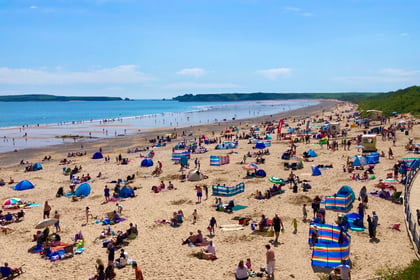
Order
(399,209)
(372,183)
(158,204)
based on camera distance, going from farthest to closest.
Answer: (372,183), (158,204), (399,209)

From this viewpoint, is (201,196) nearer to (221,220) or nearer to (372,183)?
(221,220)

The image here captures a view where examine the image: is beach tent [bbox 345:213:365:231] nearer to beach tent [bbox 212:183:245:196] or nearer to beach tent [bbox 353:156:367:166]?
beach tent [bbox 212:183:245:196]

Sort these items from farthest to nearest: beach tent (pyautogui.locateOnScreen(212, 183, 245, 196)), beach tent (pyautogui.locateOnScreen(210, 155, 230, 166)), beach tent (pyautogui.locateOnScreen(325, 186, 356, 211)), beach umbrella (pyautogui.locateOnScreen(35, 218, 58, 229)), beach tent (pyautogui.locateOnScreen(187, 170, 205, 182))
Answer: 1. beach tent (pyautogui.locateOnScreen(210, 155, 230, 166))
2. beach tent (pyautogui.locateOnScreen(187, 170, 205, 182))
3. beach tent (pyautogui.locateOnScreen(212, 183, 245, 196))
4. beach tent (pyautogui.locateOnScreen(325, 186, 356, 211))
5. beach umbrella (pyautogui.locateOnScreen(35, 218, 58, 229))

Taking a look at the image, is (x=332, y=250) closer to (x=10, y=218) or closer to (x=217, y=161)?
(x=10, y=218)

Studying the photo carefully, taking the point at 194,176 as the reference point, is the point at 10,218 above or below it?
below

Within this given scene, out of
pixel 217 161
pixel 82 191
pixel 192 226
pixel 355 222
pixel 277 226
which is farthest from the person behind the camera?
pixel 217 161

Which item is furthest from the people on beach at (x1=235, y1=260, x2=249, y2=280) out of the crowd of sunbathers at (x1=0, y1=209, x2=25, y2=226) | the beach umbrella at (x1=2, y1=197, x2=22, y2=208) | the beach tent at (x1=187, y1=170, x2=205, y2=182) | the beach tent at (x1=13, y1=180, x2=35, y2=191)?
the beach tent at (x1=13, y1=180, x2=35, y2=191)

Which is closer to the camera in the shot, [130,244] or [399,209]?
[130,244]

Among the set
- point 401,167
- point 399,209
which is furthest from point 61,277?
point 401,167

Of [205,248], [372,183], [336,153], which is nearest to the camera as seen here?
[205,248]

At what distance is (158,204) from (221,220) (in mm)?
4489

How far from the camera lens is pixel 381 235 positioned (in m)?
14.2

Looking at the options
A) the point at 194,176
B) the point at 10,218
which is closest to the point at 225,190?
the point at 194,176

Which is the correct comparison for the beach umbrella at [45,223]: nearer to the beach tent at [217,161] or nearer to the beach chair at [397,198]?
the beach tent at [217,161]
